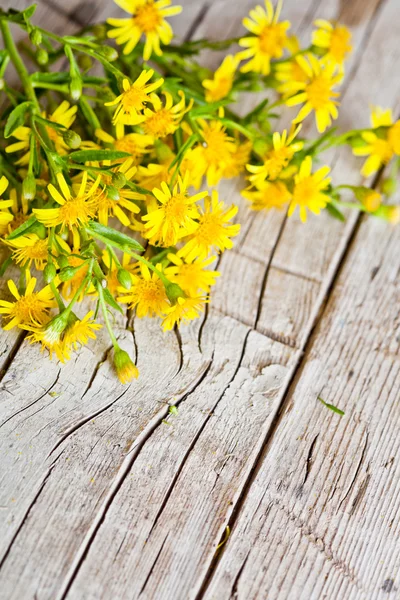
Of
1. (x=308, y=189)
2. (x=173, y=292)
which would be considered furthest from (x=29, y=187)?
(x=308, y=189)

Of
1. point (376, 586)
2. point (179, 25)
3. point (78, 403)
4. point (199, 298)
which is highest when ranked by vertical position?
point (179, 25)

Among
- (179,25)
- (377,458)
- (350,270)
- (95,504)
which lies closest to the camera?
(95,504)

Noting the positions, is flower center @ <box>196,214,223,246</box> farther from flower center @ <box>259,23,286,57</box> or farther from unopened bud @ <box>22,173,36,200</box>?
flower center @ <box>259,23,286,57</box>

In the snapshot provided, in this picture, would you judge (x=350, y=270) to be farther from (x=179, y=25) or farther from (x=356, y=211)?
(x=179, y=25)

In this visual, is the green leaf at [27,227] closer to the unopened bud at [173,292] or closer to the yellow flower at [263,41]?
the unopened bud at [173,292]

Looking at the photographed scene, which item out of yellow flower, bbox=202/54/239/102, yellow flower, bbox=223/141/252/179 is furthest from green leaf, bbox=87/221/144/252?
yellow flower, bbox=202/54/239/102

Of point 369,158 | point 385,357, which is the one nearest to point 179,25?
point 369,158

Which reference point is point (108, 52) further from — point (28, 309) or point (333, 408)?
point (333, 408)

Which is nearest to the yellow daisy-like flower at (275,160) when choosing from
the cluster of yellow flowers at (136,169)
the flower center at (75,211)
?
the cluster of yellow flowers at (136,169)
